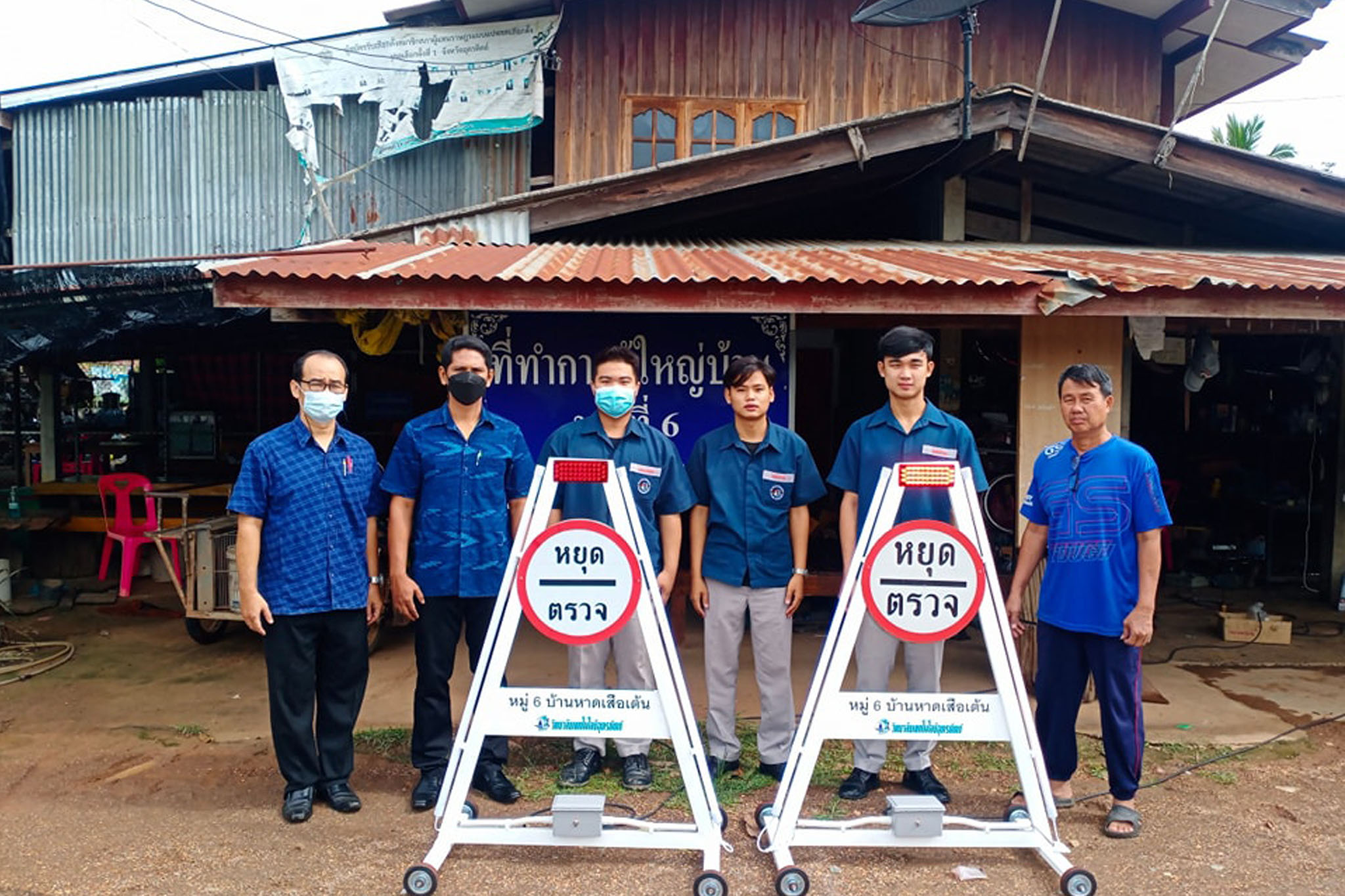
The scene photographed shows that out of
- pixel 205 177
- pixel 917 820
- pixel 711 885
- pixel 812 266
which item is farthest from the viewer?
pixel 205 177

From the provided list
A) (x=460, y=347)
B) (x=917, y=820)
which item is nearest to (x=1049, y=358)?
(x=917, y=820)

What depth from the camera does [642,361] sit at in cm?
555

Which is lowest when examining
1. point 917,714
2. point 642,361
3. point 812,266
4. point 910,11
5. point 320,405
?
point 917,714

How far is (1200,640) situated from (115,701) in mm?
7329

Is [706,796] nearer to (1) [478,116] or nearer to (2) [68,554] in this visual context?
(1) [478,116]

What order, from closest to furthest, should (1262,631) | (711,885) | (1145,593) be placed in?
(711,885)
(1145,593)
(1262,631)

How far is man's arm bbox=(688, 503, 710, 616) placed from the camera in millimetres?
3809

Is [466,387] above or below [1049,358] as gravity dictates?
below

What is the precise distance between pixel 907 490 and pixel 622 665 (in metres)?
1.41

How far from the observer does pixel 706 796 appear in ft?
10.4

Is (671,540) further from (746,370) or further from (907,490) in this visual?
(907,490)

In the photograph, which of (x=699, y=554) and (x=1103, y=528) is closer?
(x=1103, y=528)

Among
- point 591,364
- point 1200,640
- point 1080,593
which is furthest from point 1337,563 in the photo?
point 591,364

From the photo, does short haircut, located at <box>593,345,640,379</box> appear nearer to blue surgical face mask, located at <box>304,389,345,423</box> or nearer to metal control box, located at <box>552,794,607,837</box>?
blue surgical face mask, located at <box>304,389,345,423</box>
